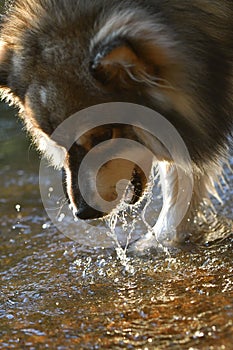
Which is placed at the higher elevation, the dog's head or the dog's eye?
the dog's head

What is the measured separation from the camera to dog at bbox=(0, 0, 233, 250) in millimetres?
3162

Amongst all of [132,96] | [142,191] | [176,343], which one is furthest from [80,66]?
[176,343]

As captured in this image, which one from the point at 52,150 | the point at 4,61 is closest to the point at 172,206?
the point at 52,150

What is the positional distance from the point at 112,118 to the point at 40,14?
708mm

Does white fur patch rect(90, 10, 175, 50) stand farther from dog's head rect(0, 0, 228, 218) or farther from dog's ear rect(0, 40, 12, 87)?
dog's ear rect(0, 40, 12, 87)

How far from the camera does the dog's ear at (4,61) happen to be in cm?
388

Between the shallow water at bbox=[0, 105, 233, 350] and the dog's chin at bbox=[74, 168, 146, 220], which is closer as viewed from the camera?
the shallow water at bbox=[0, 105, 233, 350]

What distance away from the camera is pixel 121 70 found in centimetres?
313

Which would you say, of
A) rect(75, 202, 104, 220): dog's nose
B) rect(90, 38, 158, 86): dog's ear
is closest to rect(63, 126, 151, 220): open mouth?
rect(75, 202, 104, 220): dog's nose

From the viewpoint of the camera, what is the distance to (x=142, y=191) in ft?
13.2

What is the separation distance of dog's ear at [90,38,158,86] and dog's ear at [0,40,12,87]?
0.83 metres

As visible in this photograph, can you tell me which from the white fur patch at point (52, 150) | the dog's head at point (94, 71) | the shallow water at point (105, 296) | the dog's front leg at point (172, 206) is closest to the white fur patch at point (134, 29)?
the dog's head at point (94, 71)

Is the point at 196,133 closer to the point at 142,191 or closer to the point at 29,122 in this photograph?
the point at 142,191

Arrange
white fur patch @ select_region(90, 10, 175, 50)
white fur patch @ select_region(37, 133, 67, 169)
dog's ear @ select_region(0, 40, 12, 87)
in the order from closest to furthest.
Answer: white fur patch @ select_region(90, 10, 175, 50) → white fur patch @ select_region(37, 133, 67, 169) → dog's ear @ select_region(0, 40, 12, 87)
